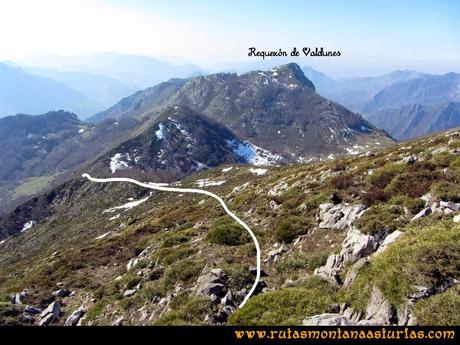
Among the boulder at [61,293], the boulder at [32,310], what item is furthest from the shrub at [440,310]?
the boulder at [61,293]

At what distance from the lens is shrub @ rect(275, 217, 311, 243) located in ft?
78.6

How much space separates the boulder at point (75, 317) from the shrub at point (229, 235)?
28.7 feet

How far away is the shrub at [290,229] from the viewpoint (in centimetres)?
2395

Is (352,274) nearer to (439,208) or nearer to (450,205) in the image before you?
(439,208)

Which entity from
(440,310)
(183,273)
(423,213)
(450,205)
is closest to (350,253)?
(423,213)

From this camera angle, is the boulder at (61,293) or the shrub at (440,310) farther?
the boulder at (61,293)

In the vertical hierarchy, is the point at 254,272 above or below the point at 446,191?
below

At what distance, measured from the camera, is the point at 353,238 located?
1980 centimetres

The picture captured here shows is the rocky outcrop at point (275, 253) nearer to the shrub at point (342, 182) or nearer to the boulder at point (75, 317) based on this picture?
the shrub at point (342, 182)

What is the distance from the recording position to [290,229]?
24.4 meters

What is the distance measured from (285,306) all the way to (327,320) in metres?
2.83
